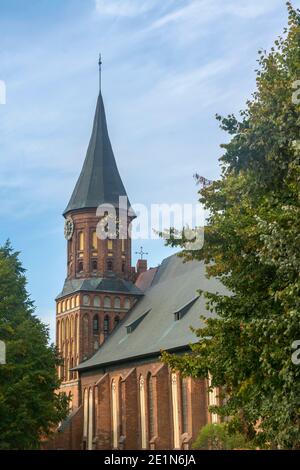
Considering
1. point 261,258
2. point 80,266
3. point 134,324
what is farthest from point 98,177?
point 261,258

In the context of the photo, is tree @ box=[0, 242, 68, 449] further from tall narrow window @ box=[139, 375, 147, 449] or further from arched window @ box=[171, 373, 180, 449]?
tall narrow window @ box=[139, 375, 147, 449]

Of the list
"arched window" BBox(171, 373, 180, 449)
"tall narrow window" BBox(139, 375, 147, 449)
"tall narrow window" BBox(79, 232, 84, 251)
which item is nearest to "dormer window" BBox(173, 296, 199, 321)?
"tall narrow window" BBox(139, 375, 147, 449)

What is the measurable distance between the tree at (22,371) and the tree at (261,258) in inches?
527

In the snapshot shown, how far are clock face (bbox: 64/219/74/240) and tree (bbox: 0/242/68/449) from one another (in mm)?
24080

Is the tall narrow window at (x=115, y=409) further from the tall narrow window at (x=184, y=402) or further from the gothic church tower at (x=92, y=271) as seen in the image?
the tall narrow window at (x=184, y=402)

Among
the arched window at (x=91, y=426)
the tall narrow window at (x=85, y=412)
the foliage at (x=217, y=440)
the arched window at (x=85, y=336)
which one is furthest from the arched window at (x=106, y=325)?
the foliage at (x=217, y=440)

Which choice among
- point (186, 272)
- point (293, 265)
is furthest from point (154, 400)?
point (293, 265)

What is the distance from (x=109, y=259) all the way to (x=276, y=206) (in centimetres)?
4288

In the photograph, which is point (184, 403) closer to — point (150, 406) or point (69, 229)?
point (150, 406)

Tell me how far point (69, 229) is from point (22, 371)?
96.8 feet

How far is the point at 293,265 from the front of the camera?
1445 centimetres

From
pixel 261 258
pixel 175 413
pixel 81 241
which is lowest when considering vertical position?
pixel 175 413

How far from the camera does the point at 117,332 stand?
2215 inches

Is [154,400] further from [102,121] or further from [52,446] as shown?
[102,121]
